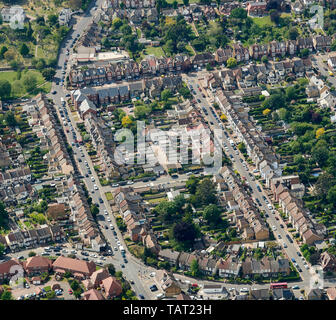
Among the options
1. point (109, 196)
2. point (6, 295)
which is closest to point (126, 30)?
point (109, 196)

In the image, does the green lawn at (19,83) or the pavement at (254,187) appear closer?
the pavement at (254,187)

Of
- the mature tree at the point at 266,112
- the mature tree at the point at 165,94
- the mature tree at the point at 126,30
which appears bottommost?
the mature tree at the point at 266,112

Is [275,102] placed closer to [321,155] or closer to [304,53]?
[321,155]

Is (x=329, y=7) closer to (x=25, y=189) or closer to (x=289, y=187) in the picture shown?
(x=289, y=187)

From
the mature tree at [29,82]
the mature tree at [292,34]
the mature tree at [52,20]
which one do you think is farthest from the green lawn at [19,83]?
the mature tree at [292,34]

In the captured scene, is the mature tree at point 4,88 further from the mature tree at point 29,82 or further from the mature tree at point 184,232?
the mature tree at point 184,232

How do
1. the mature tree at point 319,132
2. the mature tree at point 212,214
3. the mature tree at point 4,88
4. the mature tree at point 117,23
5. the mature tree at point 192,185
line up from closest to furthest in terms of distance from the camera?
1. the mature tree at point 212,214
2. the mature tree at point 192,185
3. the mature tree at point 319,132
4. the mature tree at point 4,88
5. the mature tree at point 117,23
